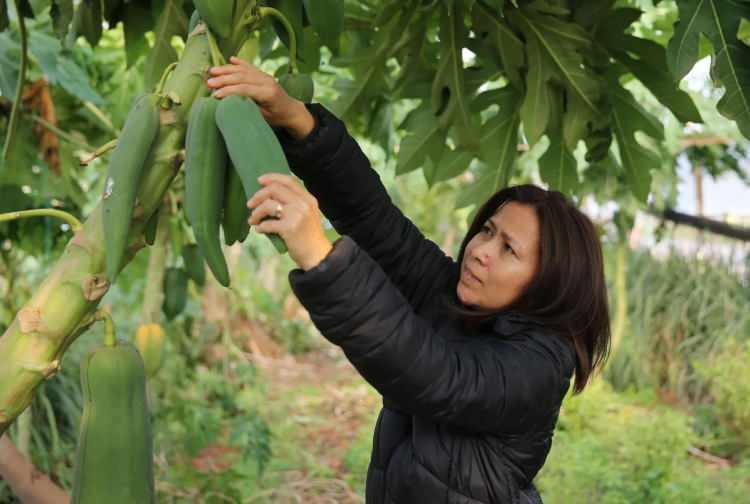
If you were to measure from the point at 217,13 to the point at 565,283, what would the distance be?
0.77 m

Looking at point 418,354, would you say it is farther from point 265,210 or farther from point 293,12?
point 293,12

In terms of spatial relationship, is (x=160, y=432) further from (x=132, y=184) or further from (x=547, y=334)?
(x=132, y=184)

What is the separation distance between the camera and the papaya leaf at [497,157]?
229cm

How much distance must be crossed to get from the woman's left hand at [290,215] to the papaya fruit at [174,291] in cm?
207

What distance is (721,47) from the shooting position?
1.48 metres

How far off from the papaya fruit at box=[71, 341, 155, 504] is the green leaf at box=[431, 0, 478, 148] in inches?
42.3

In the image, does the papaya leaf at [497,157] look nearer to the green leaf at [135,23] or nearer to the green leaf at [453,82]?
the green leaf at [453,82]

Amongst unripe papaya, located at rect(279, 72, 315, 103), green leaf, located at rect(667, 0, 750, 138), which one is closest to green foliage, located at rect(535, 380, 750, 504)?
green leaf, located at rect(667, 0, 750, 138)

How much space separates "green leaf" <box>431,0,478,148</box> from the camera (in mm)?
1949

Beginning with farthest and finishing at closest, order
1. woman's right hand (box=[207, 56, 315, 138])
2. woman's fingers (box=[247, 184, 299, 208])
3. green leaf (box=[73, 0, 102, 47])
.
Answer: green leaf (box=[73, 0, 102, 47])
woman's right hand (box=[207, 56, 315, 138])
woman's fingers (box=[247, 184, 299, 208])

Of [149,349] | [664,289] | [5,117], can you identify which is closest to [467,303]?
A: [149,349]

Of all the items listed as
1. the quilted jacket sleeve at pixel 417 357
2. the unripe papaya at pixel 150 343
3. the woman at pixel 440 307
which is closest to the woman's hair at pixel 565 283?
the woman at pixel 440 307

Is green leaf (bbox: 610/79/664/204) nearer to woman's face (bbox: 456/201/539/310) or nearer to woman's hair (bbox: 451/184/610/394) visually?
woman's hair (bbox: 451/184/610/394)

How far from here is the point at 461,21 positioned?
1.94 meters
